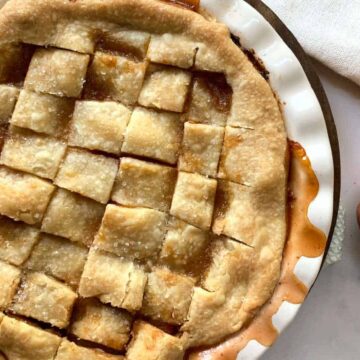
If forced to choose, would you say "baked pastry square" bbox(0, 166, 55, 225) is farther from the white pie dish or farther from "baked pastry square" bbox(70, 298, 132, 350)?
the white pie dish

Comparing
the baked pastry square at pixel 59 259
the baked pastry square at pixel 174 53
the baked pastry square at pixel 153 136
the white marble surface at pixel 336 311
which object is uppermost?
the baked pastry square at pixel 174 53

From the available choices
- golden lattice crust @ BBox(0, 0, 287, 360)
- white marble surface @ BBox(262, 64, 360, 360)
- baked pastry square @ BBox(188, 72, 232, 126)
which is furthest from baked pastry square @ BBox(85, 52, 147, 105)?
white marble surface @ BBox(262, 64, 360, 360)

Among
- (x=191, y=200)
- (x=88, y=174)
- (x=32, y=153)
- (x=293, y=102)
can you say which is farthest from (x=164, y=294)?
(x=293, y=102)

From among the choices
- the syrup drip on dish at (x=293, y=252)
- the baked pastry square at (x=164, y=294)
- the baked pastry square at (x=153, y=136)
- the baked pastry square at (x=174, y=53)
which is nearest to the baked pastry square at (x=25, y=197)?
the baked pastry square at (x=153, y=136)

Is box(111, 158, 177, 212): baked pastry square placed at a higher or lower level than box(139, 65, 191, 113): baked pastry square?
lower

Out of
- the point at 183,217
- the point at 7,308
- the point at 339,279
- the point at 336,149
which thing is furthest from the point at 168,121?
the point at 339,279

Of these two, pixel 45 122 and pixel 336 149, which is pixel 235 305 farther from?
pixel 45 122

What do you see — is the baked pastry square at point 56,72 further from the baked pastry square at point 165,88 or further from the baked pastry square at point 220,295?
the baked pastry square at point 220,295
